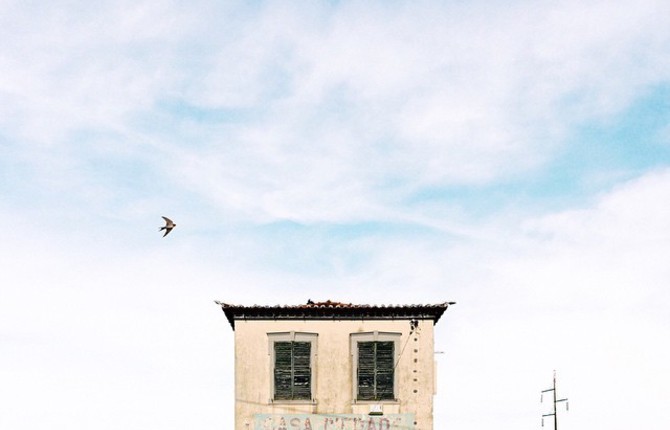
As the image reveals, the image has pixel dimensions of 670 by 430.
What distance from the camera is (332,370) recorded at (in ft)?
78.7

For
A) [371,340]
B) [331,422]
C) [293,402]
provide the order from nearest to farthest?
[331,422], [293,402], [371,340]

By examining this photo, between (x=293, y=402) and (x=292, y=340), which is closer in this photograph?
(x=293, y=402)

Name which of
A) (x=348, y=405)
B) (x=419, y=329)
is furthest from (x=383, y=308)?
(x=348, y=405)

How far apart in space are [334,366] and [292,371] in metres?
1.35

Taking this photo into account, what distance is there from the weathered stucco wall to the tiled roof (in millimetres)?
177

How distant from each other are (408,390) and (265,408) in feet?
15.0

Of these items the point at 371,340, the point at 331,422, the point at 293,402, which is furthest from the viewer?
the point at 371,340

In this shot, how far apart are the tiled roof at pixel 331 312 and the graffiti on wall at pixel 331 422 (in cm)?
309

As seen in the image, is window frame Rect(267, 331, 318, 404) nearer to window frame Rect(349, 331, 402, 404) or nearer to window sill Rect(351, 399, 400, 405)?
window frame Rect(349, 331, 402, 404)

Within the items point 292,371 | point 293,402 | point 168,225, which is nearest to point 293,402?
point 293,402

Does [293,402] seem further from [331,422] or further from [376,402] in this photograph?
[376,402]

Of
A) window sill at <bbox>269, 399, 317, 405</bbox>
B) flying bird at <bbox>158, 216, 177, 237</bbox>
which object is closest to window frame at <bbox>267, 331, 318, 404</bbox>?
window sill at <bbox>269, 399, 317, 405</bbox>

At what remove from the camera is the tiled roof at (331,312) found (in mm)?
24172

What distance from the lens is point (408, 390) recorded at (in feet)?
78.5
